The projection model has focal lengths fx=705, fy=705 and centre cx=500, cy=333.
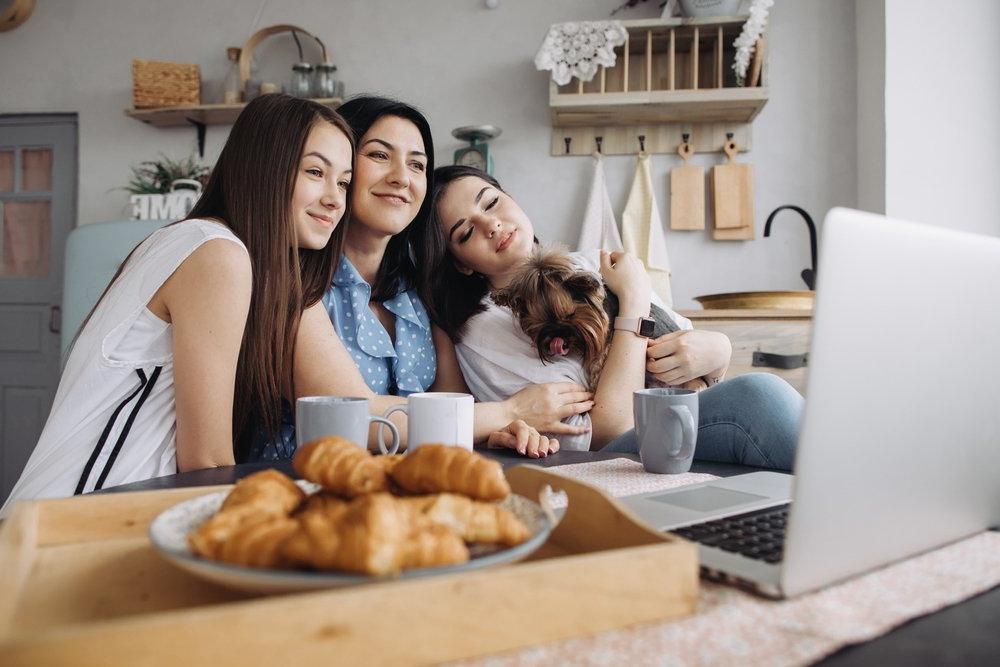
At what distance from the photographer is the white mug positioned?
88 centimetres

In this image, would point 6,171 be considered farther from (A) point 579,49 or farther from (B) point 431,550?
(B) point 431,550

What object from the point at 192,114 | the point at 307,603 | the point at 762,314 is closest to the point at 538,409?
the point at 307,603

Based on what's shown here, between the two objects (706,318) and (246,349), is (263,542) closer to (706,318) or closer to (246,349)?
(246,349)

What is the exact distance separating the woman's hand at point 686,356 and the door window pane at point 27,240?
313 centimetres

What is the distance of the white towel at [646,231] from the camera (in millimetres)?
2842

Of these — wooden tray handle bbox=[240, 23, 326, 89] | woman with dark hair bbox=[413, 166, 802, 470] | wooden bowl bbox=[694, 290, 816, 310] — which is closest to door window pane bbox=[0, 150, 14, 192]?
wooden tray handle bbox=[240, 23, 326, 89]

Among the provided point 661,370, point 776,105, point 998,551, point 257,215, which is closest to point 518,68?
point 776,105

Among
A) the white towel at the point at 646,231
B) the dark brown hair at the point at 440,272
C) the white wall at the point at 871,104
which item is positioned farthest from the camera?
the white towel at the point at 646,231

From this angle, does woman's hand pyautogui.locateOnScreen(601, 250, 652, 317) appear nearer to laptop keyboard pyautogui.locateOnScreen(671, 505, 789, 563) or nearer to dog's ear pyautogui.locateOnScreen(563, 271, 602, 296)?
dog's ear pyautogui.locateOnScreen(563, 271, 602, 296)

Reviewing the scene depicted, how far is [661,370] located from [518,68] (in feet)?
6.20

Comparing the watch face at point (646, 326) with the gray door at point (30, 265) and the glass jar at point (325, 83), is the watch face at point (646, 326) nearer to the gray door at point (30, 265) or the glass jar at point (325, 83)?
the glass jar at point (325, 83)

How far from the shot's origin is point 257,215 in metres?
1.23

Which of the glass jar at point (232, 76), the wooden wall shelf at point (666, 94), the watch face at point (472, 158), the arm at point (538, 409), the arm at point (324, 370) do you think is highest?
the glass jar at point (232, 76)

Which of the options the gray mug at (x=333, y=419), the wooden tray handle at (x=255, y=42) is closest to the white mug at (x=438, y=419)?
the gray mug at (x=333, y=419)
